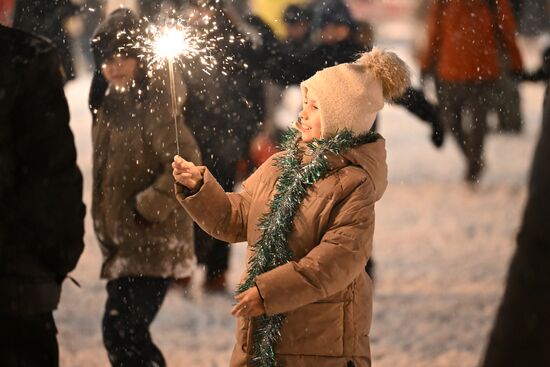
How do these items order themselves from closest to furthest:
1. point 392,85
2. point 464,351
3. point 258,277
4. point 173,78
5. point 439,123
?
point 258,277
point 392,85
point 173,78
point 439,123
point 464,351

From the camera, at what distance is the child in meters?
3.30

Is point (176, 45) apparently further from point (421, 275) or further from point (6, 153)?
point (421, 275)

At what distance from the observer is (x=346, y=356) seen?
101 inches

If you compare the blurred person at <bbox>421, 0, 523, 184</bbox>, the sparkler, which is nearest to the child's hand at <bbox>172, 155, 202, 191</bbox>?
the sparkler

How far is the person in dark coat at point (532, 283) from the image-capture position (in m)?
3.02

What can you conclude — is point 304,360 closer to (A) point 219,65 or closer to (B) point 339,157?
(B) point 339,157

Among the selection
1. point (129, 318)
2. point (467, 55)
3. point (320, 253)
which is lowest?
point (129, 318)

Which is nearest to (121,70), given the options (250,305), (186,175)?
(186,175)

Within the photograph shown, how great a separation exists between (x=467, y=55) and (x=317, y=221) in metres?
1.16

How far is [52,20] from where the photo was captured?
335cm

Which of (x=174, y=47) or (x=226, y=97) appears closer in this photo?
(x=174, y=47)

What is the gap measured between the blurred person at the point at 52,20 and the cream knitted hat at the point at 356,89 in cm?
103

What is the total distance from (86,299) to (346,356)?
1487 millimetres

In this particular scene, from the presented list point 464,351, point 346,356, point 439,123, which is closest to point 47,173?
point 346,356
